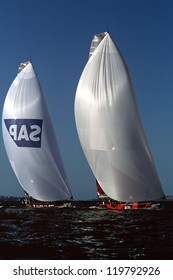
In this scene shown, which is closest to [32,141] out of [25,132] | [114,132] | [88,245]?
[25,132]

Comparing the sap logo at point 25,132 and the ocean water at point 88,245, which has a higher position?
the sap logo at point 25,132

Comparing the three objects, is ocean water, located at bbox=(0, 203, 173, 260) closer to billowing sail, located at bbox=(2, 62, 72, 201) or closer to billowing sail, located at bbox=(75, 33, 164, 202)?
billowing sail, located at bbox=(75, 33, 164, 202)

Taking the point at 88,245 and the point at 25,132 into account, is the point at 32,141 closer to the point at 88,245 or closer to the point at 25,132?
the point at 25,132

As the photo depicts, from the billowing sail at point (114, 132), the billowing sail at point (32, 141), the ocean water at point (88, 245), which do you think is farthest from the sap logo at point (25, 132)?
the ocean water at point (88, 245)

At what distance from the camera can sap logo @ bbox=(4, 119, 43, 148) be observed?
126 feet

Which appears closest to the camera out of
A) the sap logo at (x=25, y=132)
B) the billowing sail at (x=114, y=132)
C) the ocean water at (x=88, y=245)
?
the ocean water at (x=88, y=245)

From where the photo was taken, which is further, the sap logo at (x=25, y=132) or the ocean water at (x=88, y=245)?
the sap logo at (x=25, y=132)

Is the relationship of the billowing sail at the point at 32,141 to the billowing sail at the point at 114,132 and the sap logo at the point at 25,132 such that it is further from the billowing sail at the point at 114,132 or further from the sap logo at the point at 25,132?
the billowing sail at the point at 114,132

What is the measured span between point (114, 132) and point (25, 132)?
1161 cm

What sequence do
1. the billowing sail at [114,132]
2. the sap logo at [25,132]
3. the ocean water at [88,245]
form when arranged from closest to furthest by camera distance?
the ocean water at [88,245]
the billowing sail at [114,132]
the sap logo at [25,132]

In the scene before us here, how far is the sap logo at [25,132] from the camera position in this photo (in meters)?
38.4

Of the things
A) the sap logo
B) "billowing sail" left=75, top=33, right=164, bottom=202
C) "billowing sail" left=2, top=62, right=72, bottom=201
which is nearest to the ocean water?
"billowing sail" left=75, top=33, right=164, bottom=202

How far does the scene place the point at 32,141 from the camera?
3866cm
